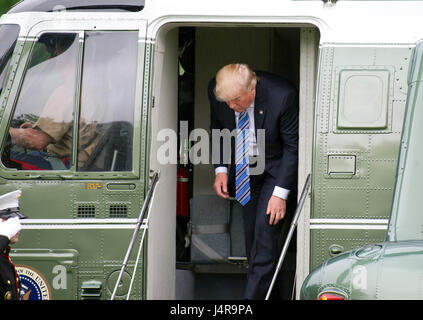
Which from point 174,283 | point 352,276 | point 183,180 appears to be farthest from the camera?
point 183,180

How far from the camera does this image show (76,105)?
6086 millimetres

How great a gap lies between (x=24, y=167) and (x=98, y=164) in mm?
575

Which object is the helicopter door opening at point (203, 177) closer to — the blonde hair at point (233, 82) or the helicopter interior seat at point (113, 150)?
the blonde hair at point (233, 82)

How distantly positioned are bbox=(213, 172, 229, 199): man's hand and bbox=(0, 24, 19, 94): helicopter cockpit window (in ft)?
6.34

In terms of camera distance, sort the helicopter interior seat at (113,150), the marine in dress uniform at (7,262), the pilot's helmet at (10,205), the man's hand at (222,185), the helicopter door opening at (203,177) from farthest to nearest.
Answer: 1. the helicopter door opening at (203,177)
2. the man's hand at (222,185)
3. the helicopter interior seat at (113,150)
4. the pilot's helmet at (10,205)
5. the marine in dress uniform at (7,262)

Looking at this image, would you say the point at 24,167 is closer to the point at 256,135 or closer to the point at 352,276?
the point at 256,135

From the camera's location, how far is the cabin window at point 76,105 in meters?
6.08

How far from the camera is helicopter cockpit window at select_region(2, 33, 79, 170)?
6.10m

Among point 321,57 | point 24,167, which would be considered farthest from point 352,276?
point 24,167

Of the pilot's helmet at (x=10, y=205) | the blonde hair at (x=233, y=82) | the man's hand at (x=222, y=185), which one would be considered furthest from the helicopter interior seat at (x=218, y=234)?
the pilot's helmet at (x=10, y=205)

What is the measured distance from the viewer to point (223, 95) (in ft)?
20.9

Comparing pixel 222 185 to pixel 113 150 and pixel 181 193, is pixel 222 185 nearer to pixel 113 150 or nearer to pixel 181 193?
pixel 181 193

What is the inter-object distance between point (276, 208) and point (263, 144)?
1.79ft

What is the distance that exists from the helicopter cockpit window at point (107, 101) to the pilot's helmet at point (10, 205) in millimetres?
631
